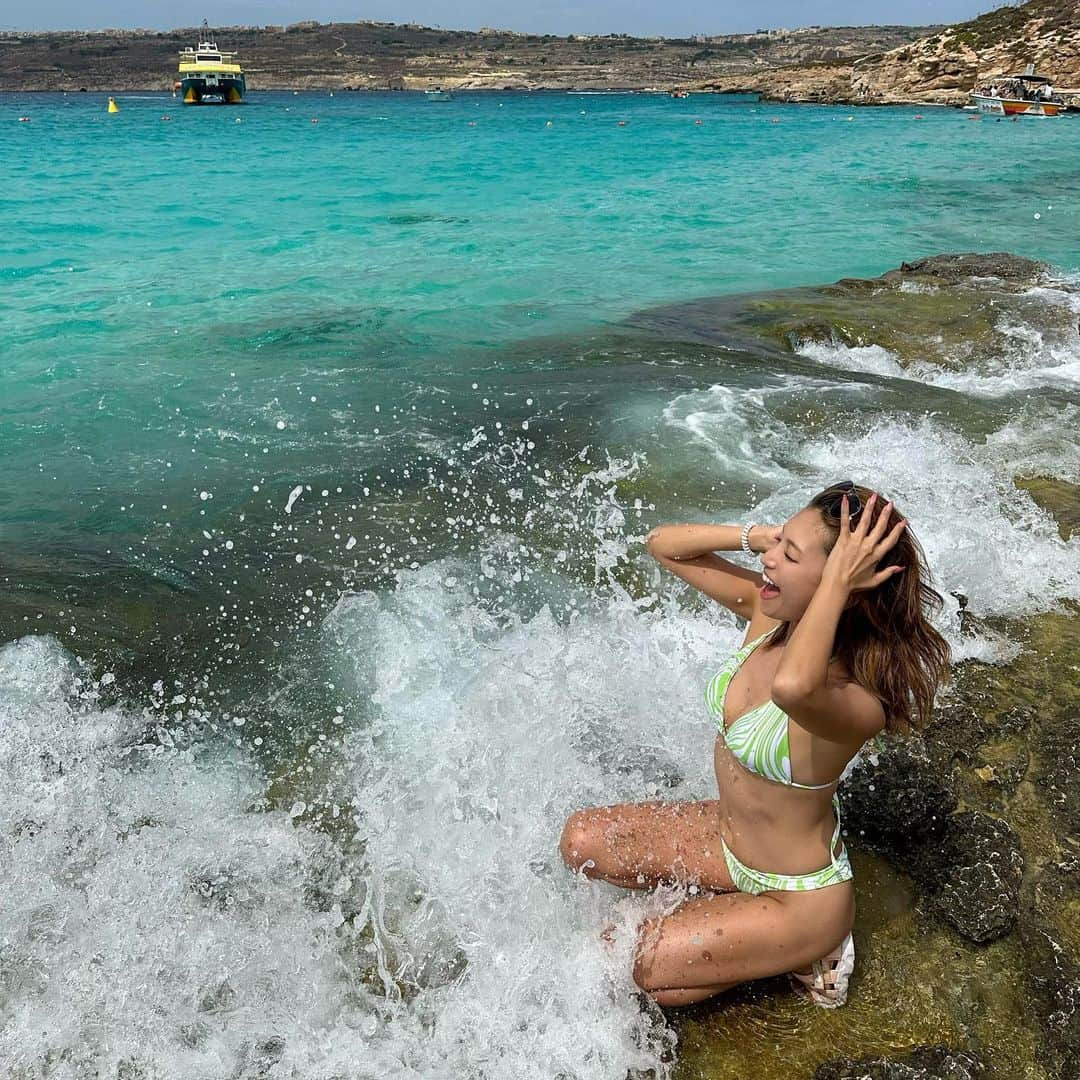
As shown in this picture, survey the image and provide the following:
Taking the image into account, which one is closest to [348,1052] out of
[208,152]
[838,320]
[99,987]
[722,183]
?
[99,987]

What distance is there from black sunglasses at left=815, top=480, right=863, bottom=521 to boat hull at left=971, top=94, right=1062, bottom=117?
2756 inches

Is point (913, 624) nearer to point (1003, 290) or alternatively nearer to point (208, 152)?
point (1003, 290)

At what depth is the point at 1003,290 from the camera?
1484cm

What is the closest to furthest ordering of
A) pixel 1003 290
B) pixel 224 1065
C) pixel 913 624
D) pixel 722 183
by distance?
pixel 913 624 → pixel 224 1065 → pixel 1003 290 → pixel 722 183

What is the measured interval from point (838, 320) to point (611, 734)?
10.3 metres

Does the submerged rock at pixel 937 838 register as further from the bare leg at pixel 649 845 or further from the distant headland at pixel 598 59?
the distant headland at pixel 598 59

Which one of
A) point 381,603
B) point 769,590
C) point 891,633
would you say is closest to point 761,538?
point 769,590

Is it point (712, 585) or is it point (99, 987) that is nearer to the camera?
point (99, 987)

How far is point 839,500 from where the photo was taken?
307cm

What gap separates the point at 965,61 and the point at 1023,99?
25.4 metres

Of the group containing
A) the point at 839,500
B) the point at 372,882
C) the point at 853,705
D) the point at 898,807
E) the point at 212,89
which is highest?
the point at 212,89

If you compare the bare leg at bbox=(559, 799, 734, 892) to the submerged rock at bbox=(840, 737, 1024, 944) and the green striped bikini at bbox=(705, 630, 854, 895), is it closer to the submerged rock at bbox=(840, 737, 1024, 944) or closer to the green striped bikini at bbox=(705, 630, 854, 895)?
the green striped bikini at bbox=(705, 630, 854, 895)

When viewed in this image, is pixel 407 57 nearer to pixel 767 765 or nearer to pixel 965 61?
pixel 965 61

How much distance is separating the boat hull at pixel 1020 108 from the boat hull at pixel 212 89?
74527mm
